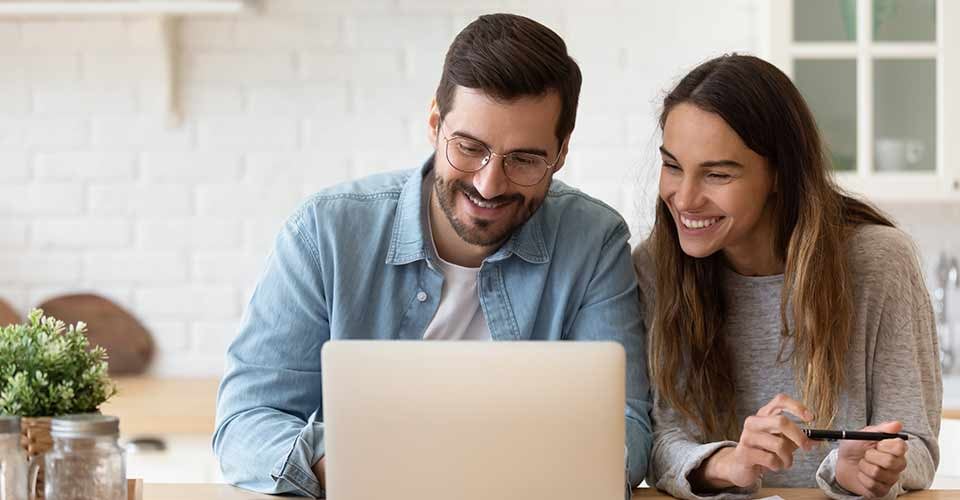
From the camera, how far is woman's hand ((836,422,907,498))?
168 centimetres

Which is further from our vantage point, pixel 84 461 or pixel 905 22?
pixel 905 22

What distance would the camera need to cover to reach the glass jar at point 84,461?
139 cm

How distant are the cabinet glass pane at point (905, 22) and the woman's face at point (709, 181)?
1395mm

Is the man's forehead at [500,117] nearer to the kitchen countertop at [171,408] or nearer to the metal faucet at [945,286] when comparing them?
the kitchen countertop at [171,408]

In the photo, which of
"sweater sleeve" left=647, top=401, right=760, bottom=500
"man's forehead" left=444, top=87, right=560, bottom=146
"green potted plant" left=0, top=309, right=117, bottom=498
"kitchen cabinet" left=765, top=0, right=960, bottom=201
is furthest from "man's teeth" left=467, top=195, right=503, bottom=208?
"kitchen cabinet" left=765, top=0, right=960, bottom=201

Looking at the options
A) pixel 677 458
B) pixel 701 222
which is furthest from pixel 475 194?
pixel 677 458

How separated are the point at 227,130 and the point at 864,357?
2.08 m

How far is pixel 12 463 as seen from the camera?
56.9 inches

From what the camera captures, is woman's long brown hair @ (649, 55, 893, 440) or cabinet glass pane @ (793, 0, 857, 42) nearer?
woman's long brown hair @ (649, 55, 893, 440)

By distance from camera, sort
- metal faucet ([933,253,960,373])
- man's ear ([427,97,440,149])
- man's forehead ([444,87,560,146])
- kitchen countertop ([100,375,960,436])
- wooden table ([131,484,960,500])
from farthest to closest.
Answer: metal faucet ([933,253,960,373]), kitchen countertop ([100,375,960,436]), man's ear ([427,97,440,149]), man's forehead ([444,87,560,146]), wooden table ([131,484,960,500])

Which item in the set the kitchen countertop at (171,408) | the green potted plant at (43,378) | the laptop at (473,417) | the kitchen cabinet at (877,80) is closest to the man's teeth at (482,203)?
the laptop at (473,417)

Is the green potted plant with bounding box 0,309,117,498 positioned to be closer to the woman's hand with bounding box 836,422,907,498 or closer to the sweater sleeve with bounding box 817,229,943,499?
the woman's hand with bounding box 836,422,907,498

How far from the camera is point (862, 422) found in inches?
78.2

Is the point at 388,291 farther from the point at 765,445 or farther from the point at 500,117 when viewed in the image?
the point at 765,445
